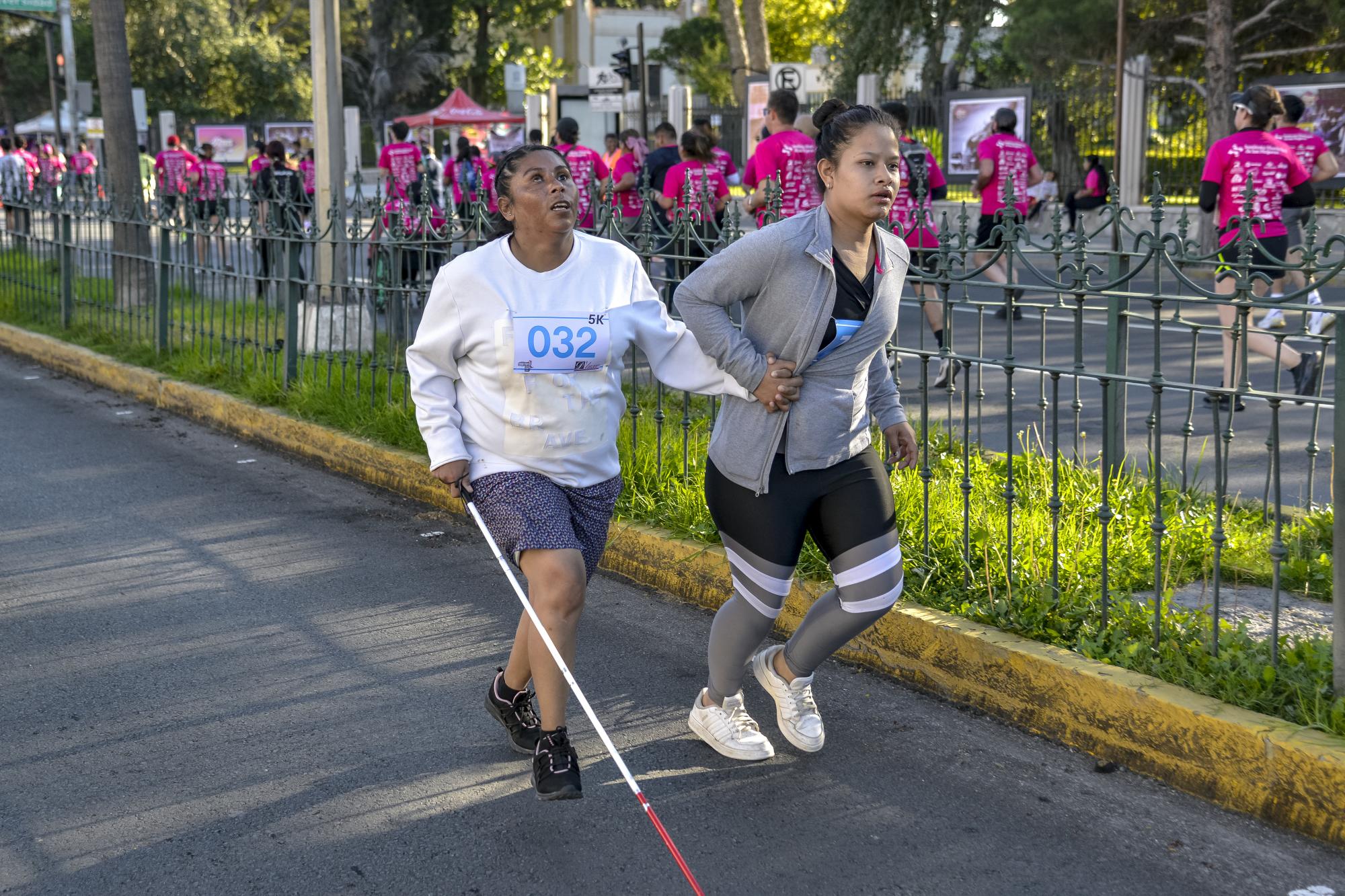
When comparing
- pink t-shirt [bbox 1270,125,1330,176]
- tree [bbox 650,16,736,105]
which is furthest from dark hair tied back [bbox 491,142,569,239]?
tree [bbox 650,16,736,105]

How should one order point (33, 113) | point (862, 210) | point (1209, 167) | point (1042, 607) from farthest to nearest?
1. point (33, 113)
2. point (1209, 167)
3. point (1042, 607)
4. point (862, 210)

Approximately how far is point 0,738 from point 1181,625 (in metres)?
3.47

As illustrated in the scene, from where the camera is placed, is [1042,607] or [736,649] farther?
[1042,607]

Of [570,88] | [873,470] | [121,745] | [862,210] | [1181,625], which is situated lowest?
[121,745]

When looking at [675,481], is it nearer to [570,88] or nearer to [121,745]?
[121,745]

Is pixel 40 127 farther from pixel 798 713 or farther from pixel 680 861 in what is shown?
pixel 680 861

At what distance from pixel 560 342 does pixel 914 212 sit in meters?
4.48

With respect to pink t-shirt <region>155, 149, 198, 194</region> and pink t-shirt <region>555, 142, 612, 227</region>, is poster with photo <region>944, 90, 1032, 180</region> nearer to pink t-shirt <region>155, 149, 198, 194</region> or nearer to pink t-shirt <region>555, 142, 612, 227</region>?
pink t-shirt <region>555, 142, 612, 227</region>

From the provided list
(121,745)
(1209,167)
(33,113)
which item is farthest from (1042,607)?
(33,113)

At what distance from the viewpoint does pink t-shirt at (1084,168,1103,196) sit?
21062 mm

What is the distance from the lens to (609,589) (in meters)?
5.77

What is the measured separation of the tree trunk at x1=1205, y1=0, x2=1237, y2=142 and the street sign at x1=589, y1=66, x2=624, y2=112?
32.1ft

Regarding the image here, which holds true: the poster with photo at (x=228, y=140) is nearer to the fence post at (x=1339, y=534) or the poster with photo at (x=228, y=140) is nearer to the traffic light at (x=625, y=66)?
the traffic light at (x=625, y=66)

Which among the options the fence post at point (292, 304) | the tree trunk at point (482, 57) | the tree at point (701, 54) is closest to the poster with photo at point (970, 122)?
the fence post at point (292, 304)
